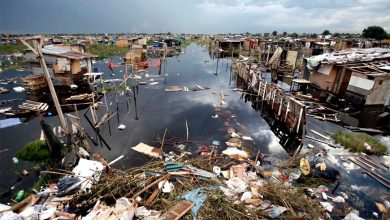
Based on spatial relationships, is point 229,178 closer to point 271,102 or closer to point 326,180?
point 326,180

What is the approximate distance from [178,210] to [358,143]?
9979mm

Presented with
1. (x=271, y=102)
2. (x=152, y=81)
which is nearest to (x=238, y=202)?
(x=271, y=102)

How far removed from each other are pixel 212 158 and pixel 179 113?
6541 mm

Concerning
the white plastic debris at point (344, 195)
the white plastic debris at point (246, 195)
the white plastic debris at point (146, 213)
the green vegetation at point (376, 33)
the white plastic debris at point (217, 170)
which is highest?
the green vegetation at point (376, 33)

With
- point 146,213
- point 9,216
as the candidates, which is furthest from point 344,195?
point 9,216

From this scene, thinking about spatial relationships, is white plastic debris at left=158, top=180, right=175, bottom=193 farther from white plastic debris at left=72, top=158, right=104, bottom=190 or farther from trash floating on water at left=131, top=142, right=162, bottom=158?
trash floating on water at left=131, top=142, right=162, bottom=158

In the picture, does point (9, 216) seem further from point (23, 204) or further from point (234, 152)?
point (234, 152)

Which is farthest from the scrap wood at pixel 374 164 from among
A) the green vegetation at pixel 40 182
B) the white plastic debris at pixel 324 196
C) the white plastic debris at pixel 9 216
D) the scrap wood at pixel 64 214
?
the green vegetation at pixel 40 182

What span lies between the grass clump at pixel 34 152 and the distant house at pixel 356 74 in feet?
66.5

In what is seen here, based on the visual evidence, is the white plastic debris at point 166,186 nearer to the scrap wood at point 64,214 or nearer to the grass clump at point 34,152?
the scrap wood at point 64,214

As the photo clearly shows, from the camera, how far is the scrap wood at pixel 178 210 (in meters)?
5.17

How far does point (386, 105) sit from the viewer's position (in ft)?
52.6

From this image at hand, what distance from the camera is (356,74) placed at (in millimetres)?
16188

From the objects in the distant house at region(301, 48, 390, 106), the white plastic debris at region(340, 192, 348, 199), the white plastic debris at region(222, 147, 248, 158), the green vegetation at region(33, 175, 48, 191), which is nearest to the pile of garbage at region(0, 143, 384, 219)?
the white plastic debris at region(340, 192, 348, 199)
